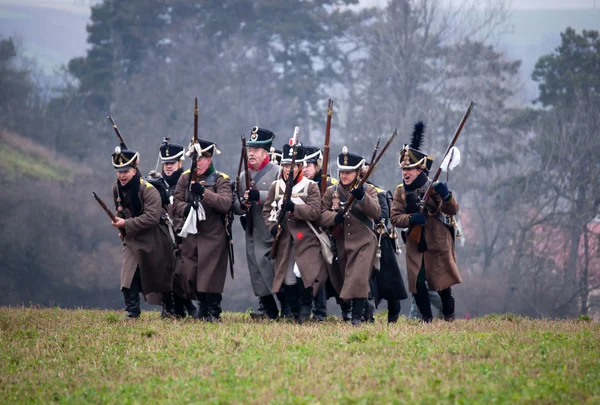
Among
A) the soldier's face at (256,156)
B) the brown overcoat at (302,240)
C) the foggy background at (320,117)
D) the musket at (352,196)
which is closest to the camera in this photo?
the musket at (352,196)

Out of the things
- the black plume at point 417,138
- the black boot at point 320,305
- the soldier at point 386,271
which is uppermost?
the black plume at point 417,138

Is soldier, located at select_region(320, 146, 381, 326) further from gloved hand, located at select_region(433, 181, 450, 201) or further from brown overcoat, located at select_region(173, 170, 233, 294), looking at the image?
brown overcoat, located at select_region(173, 170, 233, 294)

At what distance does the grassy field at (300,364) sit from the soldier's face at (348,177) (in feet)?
5.70

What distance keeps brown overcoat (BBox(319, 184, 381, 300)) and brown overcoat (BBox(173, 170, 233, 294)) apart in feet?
4.13

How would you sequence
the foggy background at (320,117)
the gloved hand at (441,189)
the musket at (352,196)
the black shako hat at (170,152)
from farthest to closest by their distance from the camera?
1. the foggy background at (320,117)
2. the black shako hat at (170,152)
3. the gloved hand at (441,189)
4. the musket at (352,196)

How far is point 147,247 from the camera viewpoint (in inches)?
492

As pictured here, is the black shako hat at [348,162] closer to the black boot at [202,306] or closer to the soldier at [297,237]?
the soldier at [297,237]

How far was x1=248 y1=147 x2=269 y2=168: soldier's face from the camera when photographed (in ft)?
43.5

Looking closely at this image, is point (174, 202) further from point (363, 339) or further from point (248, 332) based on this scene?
point (363, 339)

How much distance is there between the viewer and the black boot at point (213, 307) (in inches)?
496

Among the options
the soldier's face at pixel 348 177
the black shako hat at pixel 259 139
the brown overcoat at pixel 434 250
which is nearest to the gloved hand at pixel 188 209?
the black shako hat at pixel 259 139

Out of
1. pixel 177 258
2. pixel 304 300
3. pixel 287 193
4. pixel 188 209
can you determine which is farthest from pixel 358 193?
pixel 177 258

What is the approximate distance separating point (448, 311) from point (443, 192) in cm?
179

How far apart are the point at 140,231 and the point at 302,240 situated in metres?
2.01
